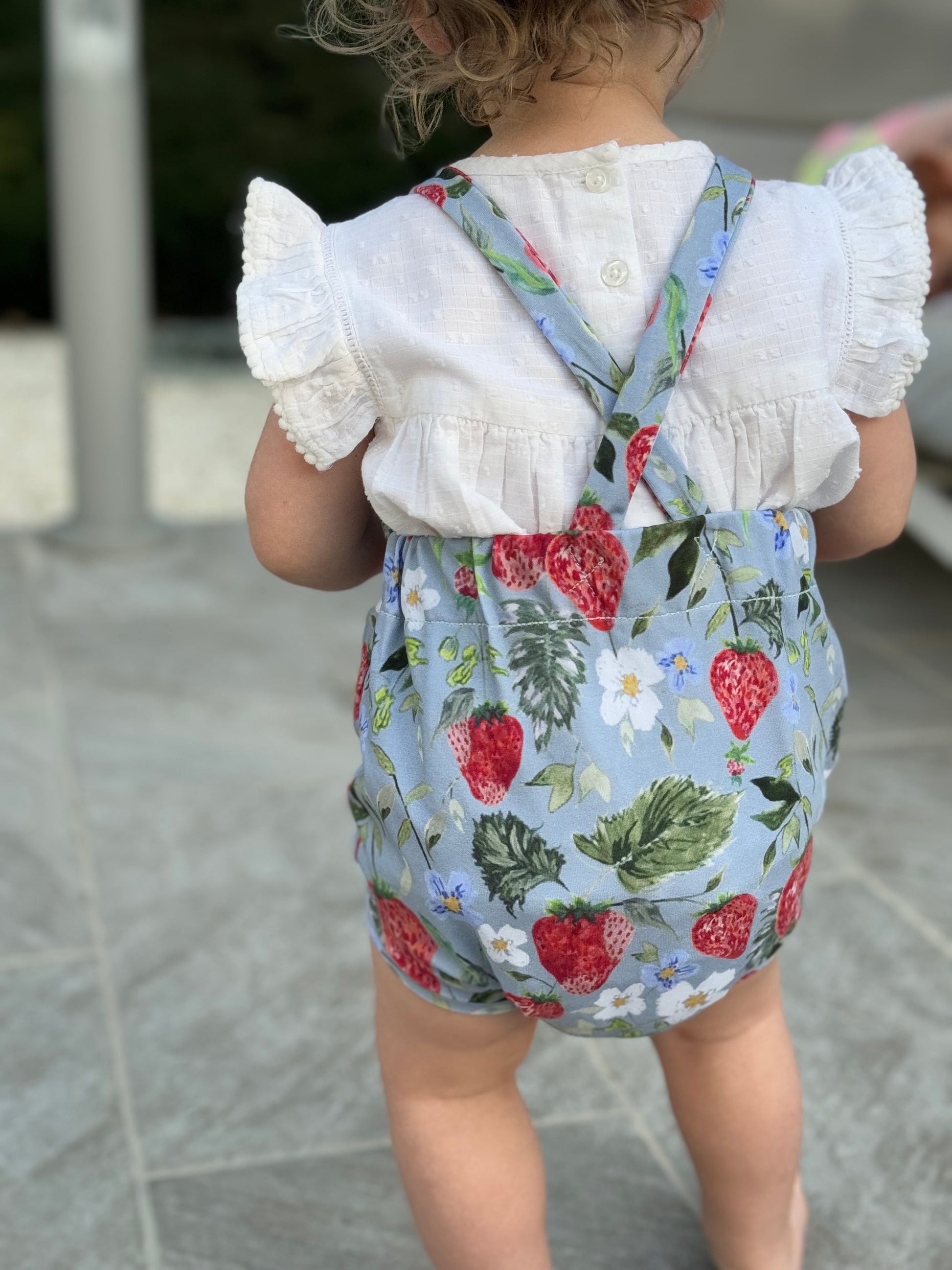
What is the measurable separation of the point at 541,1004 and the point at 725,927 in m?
0.16

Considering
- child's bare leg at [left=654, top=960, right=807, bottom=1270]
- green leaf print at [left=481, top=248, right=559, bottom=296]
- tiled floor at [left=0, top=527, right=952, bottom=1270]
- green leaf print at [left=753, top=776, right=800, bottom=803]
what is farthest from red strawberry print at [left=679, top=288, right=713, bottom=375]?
tiled floor at [left=0, top=527, right=952, bottom=1270]

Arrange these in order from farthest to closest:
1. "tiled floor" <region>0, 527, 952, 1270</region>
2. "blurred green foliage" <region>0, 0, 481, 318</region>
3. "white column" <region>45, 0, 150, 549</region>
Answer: "blurred green foliage" <region>0, 0, 481, 318</region>
"white column" <region>45, 0, 150, 549</region>
"tiled floor" <region>0, 527, 952, 1270</region>

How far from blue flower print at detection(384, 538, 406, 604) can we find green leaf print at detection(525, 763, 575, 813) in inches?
7.1

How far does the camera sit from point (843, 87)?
4.88m

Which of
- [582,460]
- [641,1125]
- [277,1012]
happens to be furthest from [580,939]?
[277,1012]

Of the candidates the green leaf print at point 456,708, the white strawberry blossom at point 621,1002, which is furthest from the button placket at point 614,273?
the white strawberry blossom at point 621,1002

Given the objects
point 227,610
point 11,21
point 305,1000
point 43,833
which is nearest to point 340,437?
point 305,1000

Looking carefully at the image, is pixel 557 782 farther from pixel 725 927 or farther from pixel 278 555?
pixel 278 555

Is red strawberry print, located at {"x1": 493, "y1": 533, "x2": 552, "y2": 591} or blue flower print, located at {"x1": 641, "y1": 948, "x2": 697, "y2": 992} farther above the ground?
red strawberry print, located at {"x1": 493, "y1": 533, "x2": 552, "y2": 591}

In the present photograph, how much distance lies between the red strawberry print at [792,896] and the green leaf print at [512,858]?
0.67 ft

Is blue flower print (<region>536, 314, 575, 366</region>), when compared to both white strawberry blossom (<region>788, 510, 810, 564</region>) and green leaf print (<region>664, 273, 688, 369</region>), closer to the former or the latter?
green leaf print (<region>664, 273, 688, 369</region>)

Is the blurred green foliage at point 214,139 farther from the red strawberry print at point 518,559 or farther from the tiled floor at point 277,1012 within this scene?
the red strawberry print at point 518,559

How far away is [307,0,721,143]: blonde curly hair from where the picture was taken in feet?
3.30

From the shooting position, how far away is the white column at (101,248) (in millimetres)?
3762
